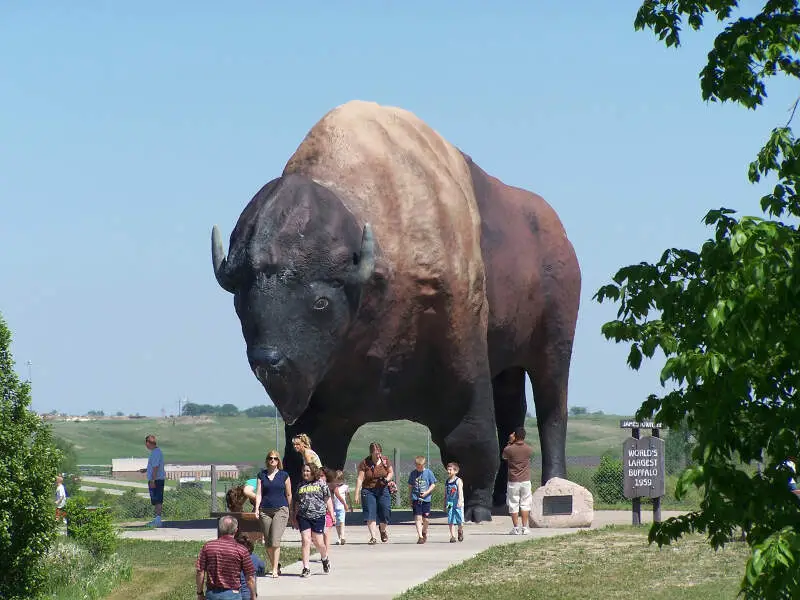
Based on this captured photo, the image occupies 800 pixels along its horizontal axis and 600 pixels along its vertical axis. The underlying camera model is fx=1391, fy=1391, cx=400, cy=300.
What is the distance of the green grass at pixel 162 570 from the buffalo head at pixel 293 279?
2.09 m

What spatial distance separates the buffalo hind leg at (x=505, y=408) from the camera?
71.8 ft

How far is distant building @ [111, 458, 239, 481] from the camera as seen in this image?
260 ft

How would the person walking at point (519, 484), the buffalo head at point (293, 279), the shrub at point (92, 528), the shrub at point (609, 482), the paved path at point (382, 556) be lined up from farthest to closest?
the shrub at point (609, 482), the person walking at point (519, 484), the shrub at point (92, 528), the buffalo head at point (293, 279), the paved path at point (382, 556)

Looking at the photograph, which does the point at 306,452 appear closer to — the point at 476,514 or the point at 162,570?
the point at 162,570

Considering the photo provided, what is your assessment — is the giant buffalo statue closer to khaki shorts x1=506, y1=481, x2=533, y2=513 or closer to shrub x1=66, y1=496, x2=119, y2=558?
khaki shorts x1=506, y1=481, x2=533, y2=513

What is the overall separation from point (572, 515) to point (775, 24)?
1132 centimetres

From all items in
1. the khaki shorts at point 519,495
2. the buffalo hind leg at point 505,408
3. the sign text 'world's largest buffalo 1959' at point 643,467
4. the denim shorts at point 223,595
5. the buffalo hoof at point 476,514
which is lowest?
the denim shorts at point 223,595

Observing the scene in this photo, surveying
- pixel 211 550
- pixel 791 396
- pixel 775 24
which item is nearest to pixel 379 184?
pixel 211 550

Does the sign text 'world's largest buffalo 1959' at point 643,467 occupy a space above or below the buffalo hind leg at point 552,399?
below

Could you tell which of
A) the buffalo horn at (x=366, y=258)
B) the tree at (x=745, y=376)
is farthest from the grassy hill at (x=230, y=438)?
the tree at (x=745, y=376)

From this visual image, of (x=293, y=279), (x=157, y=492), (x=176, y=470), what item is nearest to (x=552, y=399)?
(x=157, y=492)

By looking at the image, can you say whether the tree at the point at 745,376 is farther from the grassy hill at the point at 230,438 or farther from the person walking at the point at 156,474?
the grassy hill at the point at 230,438

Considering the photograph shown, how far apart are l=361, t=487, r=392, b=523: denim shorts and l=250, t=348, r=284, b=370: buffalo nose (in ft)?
10.1

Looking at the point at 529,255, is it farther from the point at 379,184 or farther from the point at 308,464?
the point at 308,464
